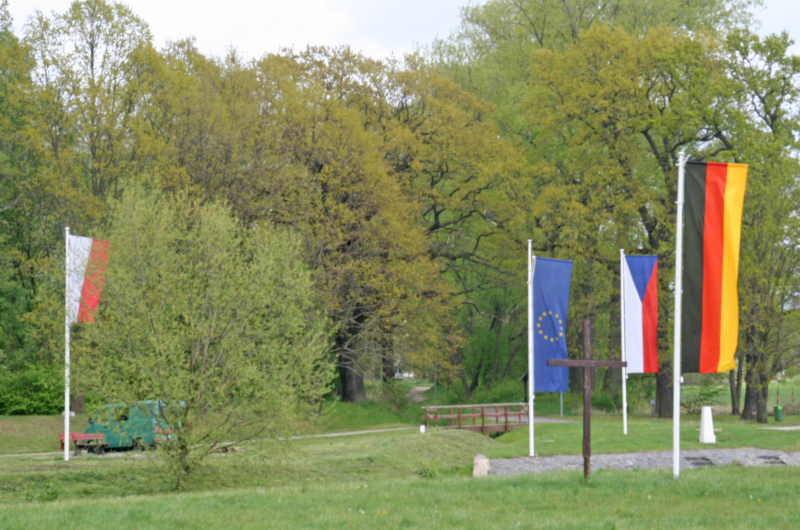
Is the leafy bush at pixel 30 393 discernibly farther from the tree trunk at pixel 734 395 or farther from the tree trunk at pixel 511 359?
the tree trunk at pixel 734 395

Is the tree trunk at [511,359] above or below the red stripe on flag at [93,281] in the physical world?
below

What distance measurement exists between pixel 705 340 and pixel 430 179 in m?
27.7

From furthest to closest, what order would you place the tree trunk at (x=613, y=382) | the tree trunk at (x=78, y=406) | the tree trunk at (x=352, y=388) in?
the tree trunk at (x=613, y=382) < the tree trunk at (x=352, y=388) < the tree trunk at (x=78, y=406)

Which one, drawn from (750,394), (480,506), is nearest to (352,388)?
(750,394)

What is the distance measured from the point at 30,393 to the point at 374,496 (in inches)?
979

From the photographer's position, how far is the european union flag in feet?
61.2

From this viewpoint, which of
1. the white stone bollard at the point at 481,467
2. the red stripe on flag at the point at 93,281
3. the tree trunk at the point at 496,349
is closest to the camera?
the white stone bollard at the point at 481,467

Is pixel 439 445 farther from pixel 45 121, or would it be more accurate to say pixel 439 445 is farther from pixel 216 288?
pixel 45 121

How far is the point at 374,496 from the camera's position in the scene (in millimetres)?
11852

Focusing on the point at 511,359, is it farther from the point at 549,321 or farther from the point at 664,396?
the point at 549,321

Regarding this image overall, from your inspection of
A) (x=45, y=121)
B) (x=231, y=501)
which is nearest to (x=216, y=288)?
(x=231, y=501)

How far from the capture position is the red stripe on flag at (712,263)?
1253 centimetres

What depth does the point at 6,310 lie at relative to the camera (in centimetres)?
3497

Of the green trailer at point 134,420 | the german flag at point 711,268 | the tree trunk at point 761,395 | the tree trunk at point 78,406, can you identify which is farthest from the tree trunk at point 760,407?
the tree trunk at point 78,406
